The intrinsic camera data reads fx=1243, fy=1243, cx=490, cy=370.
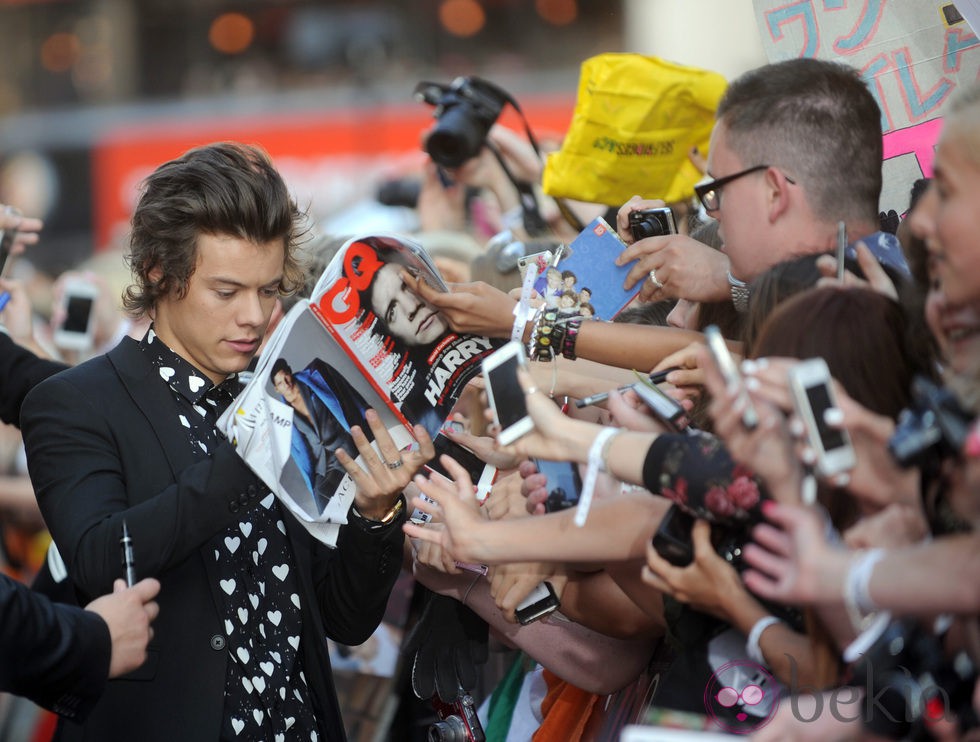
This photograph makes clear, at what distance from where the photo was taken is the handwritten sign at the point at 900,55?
105 inches

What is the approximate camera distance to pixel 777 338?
179cm

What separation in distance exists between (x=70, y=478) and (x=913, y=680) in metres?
1.44

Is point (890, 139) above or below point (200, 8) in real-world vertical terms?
above

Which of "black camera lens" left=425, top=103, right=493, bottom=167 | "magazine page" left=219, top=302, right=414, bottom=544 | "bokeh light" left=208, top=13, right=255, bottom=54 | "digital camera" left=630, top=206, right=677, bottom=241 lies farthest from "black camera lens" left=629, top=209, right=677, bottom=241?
"bokeh light" left=208, top=13, right=255, bottom=54

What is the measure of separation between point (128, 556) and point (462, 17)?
48.9 ft

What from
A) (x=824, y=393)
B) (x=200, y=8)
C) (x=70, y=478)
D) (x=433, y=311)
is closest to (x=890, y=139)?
(x=433, y=311)

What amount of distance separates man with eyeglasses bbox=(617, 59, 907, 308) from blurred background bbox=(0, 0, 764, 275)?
9016 millimetres

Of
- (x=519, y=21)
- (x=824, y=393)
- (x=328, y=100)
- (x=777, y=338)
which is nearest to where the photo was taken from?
(x=824, y=393)

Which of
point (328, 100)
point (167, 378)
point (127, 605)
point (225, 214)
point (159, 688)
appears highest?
point (225, 214)

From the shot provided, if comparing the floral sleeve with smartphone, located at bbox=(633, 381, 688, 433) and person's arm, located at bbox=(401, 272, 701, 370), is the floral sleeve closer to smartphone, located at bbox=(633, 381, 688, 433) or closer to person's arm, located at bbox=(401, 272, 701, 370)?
smartphone, located at bbox=(633, 381, 688, 433)

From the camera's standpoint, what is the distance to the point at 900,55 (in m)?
2.72

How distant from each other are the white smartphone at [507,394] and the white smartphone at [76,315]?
244 centimetres

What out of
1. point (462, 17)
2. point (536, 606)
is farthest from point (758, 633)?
point (462, 17)

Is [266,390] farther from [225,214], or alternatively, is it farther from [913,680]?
[913,680]
